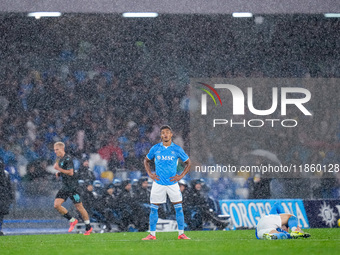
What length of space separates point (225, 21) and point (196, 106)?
3.31 metres

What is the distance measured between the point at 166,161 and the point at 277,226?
2307 millimetres

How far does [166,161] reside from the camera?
37.9 feet

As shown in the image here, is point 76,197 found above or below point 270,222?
above

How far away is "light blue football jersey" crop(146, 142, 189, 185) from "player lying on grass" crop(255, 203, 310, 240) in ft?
6.04

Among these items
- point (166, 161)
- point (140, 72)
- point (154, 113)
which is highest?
point (140, 72)

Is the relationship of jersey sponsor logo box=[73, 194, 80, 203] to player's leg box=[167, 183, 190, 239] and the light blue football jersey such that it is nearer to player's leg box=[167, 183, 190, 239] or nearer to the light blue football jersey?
the light blue football jersey

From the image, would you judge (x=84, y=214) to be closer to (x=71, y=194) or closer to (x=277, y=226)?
(x=71, y=194)

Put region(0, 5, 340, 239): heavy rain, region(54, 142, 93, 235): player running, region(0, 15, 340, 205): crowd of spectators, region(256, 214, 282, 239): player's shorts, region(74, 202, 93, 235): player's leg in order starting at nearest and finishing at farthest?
region(256, 214, 282, 239): player's shorts
region(54, 142, 93, 235): player running
region(74, 202, 93, 235): player's leg
region(0, 5, 340, 239): heavy rain
region(0, 15, 340, 205): crowd of spectators

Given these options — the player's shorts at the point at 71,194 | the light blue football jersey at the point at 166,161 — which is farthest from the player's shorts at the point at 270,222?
Answer: the player's shorts at the point at 71,194

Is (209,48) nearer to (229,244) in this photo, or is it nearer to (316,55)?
(316,55)

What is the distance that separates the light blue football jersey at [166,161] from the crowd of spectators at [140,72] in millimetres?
6806

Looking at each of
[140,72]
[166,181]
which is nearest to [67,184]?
[166,181]

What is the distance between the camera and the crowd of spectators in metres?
18.8

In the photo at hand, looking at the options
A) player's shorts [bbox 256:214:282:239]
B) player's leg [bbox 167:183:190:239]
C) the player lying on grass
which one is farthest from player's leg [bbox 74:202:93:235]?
player's shorts [bbox 256:214:282:239]
